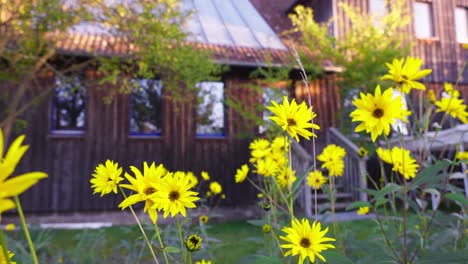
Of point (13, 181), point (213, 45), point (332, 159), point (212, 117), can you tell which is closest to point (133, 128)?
point (212, 117)

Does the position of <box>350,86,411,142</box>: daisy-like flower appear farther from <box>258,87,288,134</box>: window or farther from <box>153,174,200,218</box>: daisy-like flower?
<box>258,87,288,134</box>: window

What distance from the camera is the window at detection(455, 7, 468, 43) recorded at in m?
1.34

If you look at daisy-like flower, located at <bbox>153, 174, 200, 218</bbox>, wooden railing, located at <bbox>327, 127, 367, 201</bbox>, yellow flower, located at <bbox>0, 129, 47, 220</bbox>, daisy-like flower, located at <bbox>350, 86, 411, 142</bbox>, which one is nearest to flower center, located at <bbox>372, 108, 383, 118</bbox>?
daisy-like flower, located at <bbox>350, 86, 411, 142</bbox>

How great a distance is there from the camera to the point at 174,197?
73cm

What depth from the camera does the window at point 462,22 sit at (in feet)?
4.40

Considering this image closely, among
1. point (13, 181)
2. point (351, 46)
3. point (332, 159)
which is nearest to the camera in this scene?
point (13, 181)

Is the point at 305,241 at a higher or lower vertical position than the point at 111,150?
lower

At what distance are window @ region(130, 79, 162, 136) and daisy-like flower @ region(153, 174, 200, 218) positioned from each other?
19.1ft

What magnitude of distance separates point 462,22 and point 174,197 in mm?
1345

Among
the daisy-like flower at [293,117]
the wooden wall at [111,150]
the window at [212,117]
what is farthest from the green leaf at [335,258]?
the window at [212,117]

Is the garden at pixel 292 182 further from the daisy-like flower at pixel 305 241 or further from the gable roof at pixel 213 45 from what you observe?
the gable roof at pixel 213 45

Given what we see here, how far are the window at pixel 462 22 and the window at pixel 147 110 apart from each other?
5464 mm

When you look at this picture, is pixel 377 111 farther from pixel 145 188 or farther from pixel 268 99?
pixel 268 99

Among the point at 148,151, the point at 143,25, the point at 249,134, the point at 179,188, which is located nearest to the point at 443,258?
the point at 179,188
